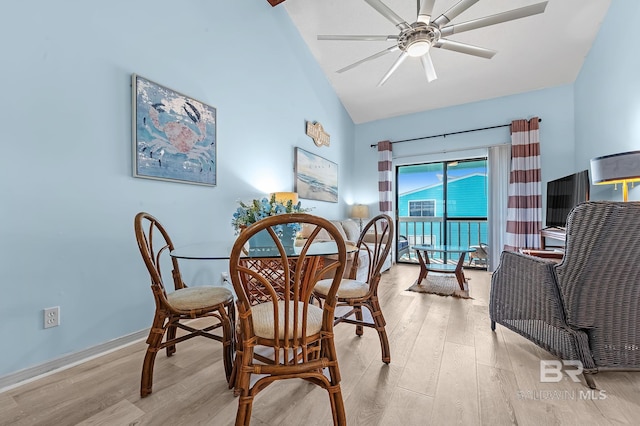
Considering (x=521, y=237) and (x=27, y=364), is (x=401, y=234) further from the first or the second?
(x=27, y=364)

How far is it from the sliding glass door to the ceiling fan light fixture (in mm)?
2853

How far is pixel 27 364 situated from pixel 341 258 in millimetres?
1905

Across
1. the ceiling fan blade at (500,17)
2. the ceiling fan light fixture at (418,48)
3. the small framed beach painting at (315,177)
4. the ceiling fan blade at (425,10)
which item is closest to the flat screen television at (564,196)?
the ceiling fan blade at (500,17)

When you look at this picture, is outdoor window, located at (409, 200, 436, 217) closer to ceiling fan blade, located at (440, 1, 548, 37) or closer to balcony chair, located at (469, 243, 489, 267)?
balcony chair, located at (469, 243, 489, 267)

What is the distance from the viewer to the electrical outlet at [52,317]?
1540mm

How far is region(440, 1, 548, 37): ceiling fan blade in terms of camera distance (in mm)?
1957

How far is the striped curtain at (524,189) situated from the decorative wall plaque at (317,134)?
117 inches

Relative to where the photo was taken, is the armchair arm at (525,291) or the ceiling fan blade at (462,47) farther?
the ceiling fan blade at (462,47)

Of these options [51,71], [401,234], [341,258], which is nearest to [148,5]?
[51,71]

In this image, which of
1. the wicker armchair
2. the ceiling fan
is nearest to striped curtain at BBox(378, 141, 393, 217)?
the ceiling fan

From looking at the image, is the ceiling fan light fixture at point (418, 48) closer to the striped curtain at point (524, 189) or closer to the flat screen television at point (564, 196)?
the flat screen television at point (564, 196)

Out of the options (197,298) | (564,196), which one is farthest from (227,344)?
(564,196)

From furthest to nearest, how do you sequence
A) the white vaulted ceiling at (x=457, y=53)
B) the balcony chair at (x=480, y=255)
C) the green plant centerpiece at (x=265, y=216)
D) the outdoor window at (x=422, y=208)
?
the outdoor window at (x=422, y=208) < the balcony chair at (x=480, y=255) < the white vaulted ceiling at (x=457, y=53) < the green plant centerpiece at (x=265, y=216)

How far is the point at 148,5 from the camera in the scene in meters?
2.04
